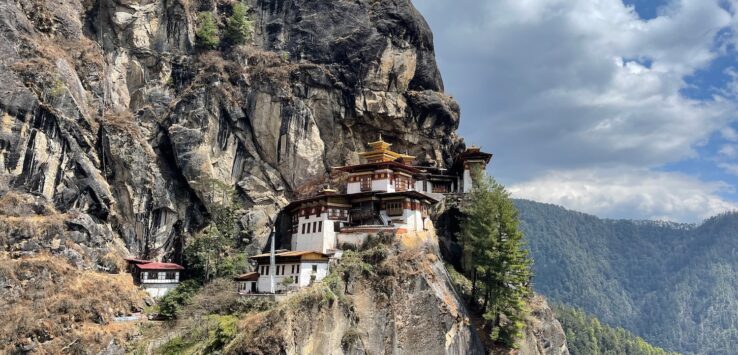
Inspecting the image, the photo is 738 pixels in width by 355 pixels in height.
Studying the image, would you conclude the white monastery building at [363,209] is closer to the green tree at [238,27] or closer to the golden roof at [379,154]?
the golden roof at [379,154]

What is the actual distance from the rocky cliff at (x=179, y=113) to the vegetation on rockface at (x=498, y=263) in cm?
1643

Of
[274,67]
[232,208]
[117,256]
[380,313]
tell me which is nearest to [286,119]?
[274,67]

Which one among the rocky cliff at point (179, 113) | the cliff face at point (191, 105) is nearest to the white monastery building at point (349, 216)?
the rocky cliff at point (179, 113)

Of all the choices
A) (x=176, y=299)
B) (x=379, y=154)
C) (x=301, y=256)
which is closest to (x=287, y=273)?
(x=301, y=256)

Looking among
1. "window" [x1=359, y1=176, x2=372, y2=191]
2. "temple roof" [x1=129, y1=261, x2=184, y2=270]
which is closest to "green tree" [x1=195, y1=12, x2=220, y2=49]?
"window" [x1=359, y1=176, x2=372, y2=191]

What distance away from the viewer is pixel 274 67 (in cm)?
5597

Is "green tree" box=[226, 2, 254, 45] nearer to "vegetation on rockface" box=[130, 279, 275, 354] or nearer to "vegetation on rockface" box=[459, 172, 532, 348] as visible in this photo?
"vegetation on rockface" box=[130, 279, 275, 354]

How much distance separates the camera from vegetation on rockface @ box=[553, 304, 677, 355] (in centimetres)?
15125

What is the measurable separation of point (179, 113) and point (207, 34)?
412 inches

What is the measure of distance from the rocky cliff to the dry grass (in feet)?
1.63

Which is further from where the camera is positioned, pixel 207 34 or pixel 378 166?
pixel 207 34

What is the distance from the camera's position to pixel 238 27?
5844 centimetres

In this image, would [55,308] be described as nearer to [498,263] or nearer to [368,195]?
[368,195]

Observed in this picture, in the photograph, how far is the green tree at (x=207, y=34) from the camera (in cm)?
5688
